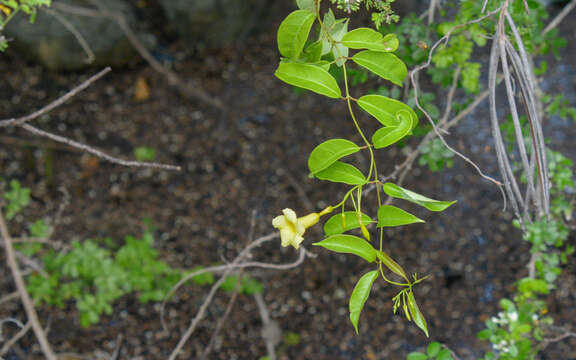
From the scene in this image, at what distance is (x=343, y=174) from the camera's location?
0.78 metres

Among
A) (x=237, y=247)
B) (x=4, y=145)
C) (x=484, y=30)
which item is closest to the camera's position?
(x=484, y=30)

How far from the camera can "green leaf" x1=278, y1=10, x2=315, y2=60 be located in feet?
2.41

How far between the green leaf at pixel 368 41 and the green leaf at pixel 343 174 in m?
0.20

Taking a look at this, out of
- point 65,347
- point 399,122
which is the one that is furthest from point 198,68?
point 399,122

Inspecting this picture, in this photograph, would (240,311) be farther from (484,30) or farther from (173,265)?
(484,30)

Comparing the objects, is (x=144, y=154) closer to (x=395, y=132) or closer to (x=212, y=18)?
(x=212, y=18)

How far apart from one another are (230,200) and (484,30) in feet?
6.08

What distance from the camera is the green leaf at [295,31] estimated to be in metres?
0.73

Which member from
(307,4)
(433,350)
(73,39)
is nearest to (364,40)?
(307,4)

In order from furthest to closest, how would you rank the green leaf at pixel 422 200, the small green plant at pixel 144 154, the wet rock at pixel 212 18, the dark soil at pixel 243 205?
the wet rock at pixel 212 18 < the small green plant at pixel 144 154 < the dark soil at pixel 243 205 < the green leaf at pixel 422 200

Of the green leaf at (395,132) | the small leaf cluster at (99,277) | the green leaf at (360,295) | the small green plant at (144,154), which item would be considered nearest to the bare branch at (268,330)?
the small leaf cluster at (99,277)

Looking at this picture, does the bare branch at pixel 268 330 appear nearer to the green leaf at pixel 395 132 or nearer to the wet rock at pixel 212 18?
the green leaf at pixel 395 132

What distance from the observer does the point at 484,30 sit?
4.29ft

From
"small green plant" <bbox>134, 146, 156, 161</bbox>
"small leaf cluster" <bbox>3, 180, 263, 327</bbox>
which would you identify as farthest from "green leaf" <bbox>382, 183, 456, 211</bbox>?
"small green plant" <bbox>134, 146, 156, 161</bbox>
